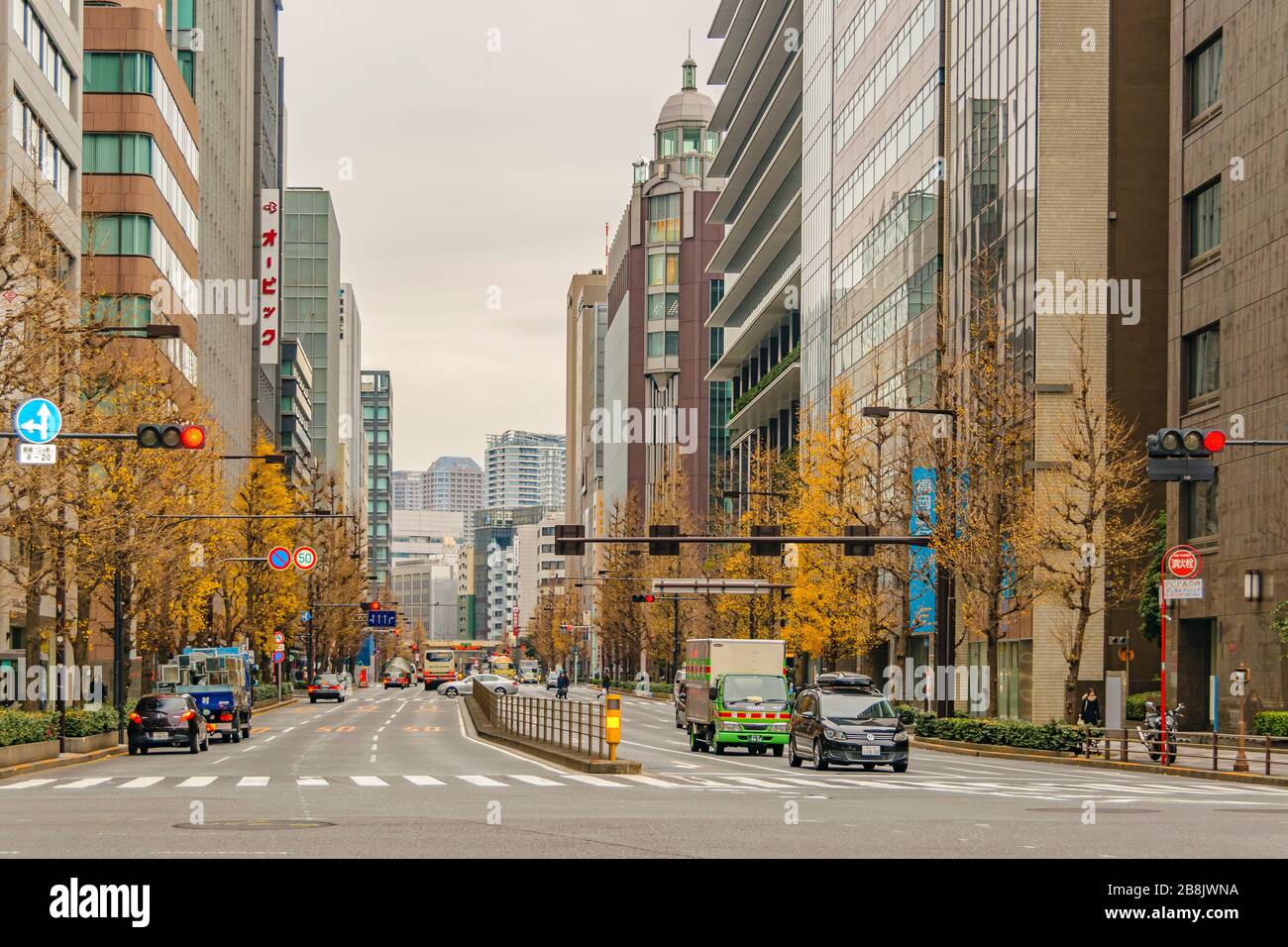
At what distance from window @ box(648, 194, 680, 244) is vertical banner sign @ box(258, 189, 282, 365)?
5512 cm

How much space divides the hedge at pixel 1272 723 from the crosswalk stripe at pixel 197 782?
2617cm

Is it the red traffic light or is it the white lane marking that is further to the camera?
the white lane marking

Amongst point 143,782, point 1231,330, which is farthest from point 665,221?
point 143,782

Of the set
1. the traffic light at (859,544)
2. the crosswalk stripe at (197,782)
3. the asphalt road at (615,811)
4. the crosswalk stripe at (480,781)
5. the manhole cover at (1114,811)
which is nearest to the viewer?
the asphalt road at (615,811)

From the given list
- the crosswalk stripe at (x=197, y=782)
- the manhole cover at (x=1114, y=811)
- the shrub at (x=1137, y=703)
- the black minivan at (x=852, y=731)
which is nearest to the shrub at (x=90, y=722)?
the crosswalk stripe at (x=197, y=782)

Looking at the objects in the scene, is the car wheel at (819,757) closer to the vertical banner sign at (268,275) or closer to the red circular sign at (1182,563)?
the red circular sign at (1182,563)

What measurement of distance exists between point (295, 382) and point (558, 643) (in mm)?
43208

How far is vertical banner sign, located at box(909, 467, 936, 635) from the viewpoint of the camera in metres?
58.0

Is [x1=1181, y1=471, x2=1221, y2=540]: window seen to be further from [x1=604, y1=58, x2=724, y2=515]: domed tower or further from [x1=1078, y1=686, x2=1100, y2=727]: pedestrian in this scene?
[x1=604, y1=58, x2=724, y2=515]: domed tower

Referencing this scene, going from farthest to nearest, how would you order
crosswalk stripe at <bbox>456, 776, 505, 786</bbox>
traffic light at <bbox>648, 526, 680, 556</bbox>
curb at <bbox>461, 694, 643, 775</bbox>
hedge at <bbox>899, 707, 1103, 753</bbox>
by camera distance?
hedge at <bbox>899, 707, 1103, 753</bbox>, traffic light at <bbox>648, 526, 680, 556</bbox>, curb at <bbox>461, 694, 643, 775</bbox>, crosswalk stripe at <bbox>456, 776, 505, 786</bbox>

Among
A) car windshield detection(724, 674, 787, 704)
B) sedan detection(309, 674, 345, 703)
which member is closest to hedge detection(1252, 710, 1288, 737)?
car windshield detection(724, 674, 787, 704)

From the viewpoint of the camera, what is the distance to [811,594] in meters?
69.7

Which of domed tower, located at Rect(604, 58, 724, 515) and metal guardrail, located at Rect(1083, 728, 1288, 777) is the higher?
domed tower, located at Rect(604, 58, 724, 515)

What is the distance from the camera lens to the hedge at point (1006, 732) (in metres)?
45.5
